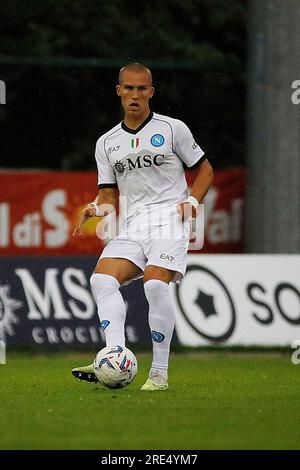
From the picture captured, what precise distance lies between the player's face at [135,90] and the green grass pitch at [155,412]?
213 centimetres

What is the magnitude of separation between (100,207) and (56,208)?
25.9ft

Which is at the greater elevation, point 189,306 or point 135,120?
point 135,120

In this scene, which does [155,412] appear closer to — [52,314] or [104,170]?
[104,170]

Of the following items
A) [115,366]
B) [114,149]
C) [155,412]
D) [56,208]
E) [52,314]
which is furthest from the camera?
[56,208]

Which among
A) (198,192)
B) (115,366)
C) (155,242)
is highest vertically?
(198,192)

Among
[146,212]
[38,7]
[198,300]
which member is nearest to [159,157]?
[146,212]

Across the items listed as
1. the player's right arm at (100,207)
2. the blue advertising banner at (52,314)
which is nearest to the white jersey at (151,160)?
the player's right arm at (100,207)

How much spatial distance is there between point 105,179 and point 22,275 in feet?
17.9

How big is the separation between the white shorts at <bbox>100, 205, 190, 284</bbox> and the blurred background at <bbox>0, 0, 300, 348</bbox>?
17.2 feet

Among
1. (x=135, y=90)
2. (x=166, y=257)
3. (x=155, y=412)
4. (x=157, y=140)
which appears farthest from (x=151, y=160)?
(x=155, y=412)

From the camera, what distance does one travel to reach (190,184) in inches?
757

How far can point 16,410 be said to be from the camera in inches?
389

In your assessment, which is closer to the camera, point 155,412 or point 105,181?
point 155,412
